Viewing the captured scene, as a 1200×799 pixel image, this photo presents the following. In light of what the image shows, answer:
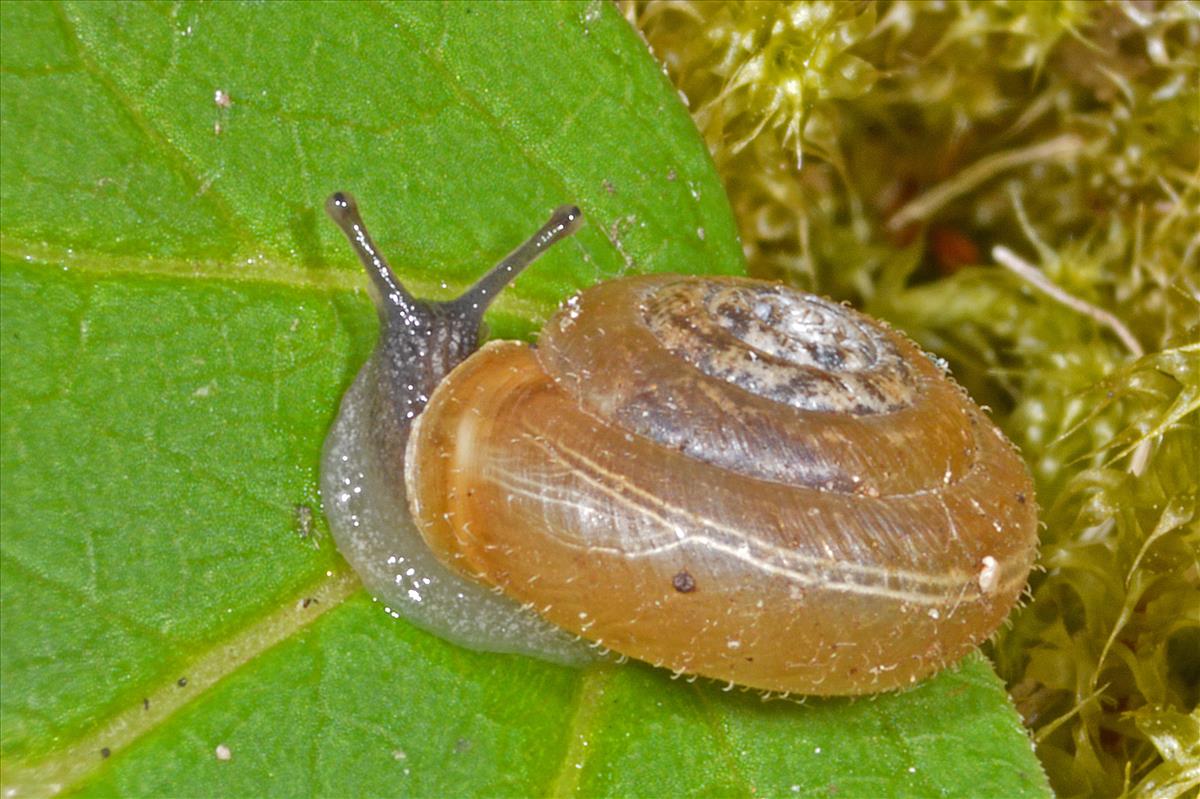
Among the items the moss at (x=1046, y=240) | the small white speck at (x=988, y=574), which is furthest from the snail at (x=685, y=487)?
the moss at (x=1046, y=240)

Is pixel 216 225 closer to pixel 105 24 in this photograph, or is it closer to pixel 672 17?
pixel 105 24

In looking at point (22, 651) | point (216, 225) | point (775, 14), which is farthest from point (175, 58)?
point (775, 14)

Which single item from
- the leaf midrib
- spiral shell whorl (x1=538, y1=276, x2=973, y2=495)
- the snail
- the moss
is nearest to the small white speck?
the snail

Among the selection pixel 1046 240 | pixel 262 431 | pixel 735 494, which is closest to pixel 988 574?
pixel 735 494

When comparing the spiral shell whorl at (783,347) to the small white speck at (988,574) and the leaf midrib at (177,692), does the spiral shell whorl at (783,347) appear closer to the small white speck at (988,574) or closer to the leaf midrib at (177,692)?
the small white speck at (988,574)

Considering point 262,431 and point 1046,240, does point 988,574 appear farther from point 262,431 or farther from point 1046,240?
point 1046,240
